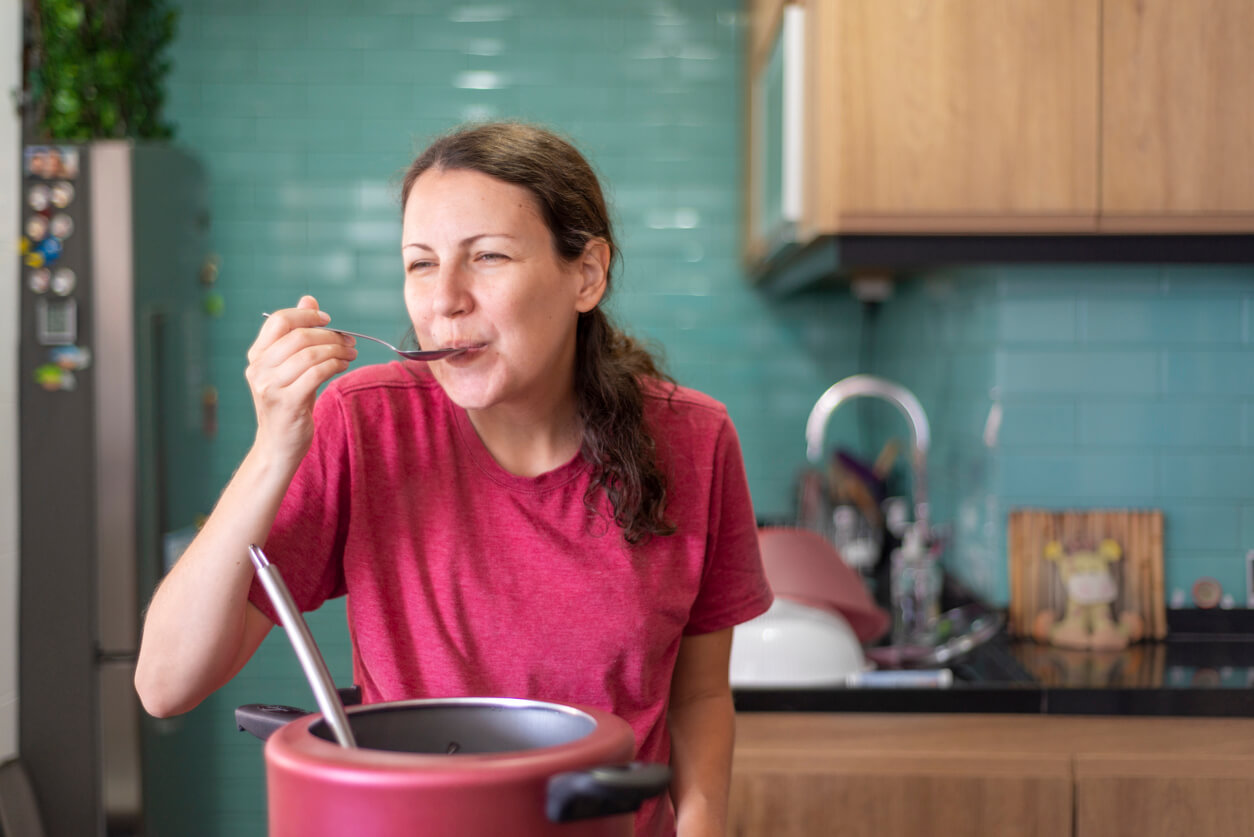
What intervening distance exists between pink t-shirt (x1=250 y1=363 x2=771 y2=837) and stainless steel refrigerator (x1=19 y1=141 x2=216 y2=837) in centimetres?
174

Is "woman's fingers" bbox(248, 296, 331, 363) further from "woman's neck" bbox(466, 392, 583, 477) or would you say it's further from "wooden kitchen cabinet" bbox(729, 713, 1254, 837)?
"wooden kitchen cabinet" bbox(729, 713, 1254, 837)

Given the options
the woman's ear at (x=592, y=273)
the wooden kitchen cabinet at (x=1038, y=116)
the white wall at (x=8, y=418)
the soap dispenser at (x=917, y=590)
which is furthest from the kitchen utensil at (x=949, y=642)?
the white wall at (x=8, y=418)

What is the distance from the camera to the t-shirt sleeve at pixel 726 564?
3.72 feet

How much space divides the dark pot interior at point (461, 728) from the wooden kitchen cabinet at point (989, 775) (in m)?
1.12

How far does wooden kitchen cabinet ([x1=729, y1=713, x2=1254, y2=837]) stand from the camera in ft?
5.70

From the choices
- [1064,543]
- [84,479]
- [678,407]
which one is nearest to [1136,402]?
[1064,543]

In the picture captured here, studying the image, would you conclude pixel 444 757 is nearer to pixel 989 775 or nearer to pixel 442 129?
pixel 989 775

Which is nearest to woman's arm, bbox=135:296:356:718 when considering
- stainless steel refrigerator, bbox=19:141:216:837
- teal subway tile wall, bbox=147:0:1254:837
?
stainless steel refrigerator, bbox=19:141:216:837

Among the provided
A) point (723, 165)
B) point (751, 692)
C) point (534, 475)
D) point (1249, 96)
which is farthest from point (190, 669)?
point (723, 165)

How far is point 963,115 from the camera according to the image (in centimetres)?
193

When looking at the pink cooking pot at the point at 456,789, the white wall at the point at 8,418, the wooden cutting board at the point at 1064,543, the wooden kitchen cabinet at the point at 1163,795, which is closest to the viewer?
the pink cooking pot at the point at 456,789

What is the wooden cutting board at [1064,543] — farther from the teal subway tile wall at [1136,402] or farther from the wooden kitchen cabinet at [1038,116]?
the wooden kitchen cabinet at [1038,116]

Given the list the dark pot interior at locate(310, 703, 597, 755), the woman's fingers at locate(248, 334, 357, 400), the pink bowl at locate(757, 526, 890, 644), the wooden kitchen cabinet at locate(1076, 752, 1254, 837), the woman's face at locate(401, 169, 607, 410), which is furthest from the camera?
the pink bowl at locate(757, 526, 890, 644)

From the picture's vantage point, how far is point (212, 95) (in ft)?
10.8
